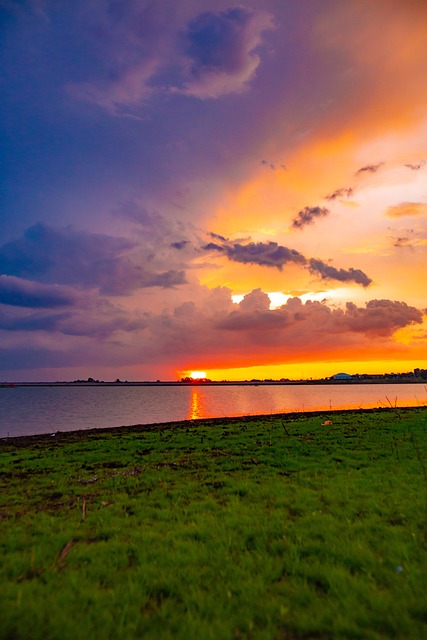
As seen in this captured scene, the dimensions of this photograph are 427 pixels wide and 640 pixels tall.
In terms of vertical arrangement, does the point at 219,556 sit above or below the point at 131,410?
above

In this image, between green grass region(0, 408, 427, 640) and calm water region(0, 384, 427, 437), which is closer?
green grass region(0, 408, 427, 640)

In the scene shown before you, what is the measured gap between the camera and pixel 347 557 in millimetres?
6848

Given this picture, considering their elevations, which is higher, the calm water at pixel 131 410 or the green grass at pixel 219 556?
the green grass at pixel 219 556

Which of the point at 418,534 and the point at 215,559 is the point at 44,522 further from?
the point at 418,534

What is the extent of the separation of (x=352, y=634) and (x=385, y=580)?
5.37 ft

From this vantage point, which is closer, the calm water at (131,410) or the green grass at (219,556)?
the green grass at (219,556)

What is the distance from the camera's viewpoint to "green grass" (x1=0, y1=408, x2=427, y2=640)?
5.14m

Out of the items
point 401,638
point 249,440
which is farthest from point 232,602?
point 249,440

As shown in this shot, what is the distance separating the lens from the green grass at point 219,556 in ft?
16.9

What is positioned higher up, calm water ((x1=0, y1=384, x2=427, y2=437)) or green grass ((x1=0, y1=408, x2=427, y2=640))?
green grass ((x1=0, y1=408, x2=427, y2=640))

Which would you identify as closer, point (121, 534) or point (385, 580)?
point (385, 580)

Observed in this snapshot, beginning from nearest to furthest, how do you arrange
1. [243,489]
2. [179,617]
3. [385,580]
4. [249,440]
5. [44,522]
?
[179,617], [385,580], [44,522], [243,489], [249,440]

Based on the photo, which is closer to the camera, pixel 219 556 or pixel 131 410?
pixel 219 556

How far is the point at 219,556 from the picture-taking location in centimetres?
714
